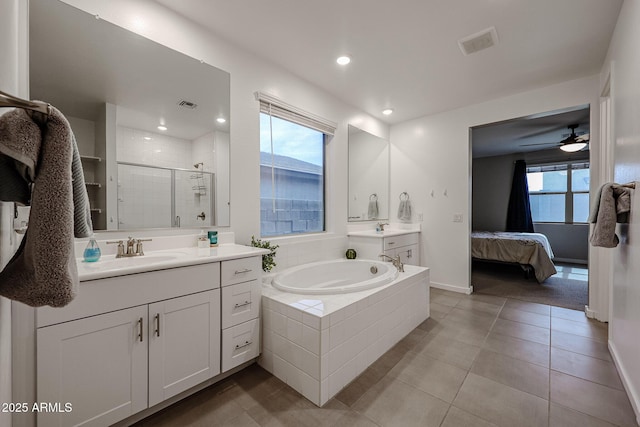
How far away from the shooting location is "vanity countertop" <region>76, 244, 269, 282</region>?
48.7 inches

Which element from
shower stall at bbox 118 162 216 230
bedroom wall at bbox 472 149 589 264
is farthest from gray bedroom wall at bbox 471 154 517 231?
shower stall at bbox 118 162 216 230

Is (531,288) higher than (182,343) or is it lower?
lower

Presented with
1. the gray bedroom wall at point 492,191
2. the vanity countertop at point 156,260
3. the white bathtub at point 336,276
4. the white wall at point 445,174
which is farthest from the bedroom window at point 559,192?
the vanity countertop at point 156,260

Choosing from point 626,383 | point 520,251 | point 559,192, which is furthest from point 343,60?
point 559,192

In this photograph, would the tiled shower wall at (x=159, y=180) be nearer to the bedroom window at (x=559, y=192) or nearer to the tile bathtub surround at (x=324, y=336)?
the tile bathtub surround at (x=324, y=336)

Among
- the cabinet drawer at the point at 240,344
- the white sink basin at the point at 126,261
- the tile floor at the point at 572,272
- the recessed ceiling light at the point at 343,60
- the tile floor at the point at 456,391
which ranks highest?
the recessed ceiling light at the point at 343,60

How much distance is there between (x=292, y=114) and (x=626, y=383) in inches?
126

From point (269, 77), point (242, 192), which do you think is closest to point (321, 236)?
point (242, 192)

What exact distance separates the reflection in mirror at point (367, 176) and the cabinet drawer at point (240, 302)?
1.95 meters

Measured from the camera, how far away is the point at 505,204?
20.1 feet

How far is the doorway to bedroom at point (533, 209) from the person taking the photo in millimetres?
3889

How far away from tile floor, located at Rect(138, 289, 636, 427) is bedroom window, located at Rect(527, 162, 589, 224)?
424 centimetres

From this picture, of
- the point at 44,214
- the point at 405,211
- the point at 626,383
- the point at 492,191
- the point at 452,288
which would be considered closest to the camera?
the point at 44,214

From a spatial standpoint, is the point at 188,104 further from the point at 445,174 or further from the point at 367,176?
the point at 445,174
